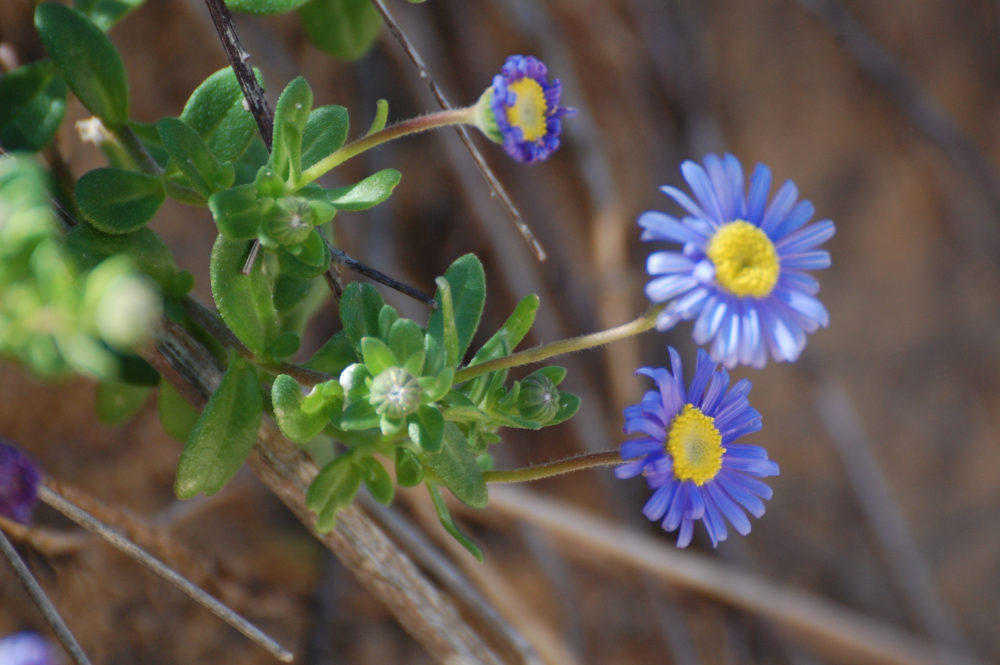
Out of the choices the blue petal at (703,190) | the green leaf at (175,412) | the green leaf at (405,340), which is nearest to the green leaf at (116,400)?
the green leaf at (175,412)

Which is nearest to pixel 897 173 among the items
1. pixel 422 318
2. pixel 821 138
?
pixel 821 138

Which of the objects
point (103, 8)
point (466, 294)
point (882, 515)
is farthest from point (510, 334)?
point (882, 515)

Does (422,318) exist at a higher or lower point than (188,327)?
higher

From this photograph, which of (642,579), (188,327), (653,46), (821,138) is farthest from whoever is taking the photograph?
(821,138)

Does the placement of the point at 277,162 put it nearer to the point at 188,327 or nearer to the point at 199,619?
the point at 188,327

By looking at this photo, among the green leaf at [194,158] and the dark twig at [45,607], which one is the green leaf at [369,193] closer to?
the green leaf at [194,158]

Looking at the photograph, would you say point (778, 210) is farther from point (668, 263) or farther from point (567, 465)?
point (567, 465)
